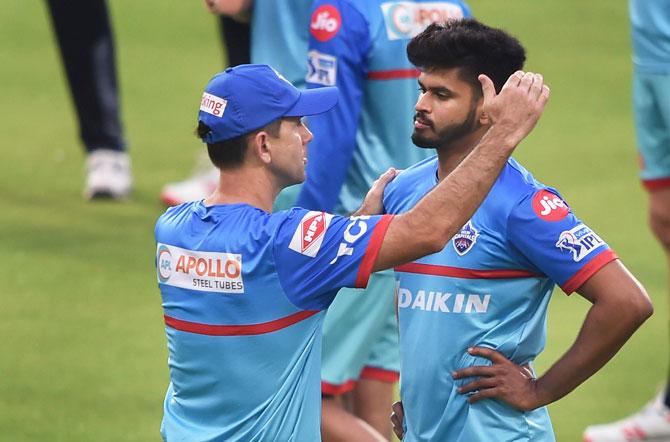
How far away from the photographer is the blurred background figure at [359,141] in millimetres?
5648

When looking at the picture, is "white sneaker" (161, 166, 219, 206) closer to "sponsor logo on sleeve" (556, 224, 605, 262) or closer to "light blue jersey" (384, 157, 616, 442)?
"light blue jersey" (384, 157, 616, 442)

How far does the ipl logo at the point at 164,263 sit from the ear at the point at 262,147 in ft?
1.24

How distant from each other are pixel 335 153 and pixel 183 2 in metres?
10.6

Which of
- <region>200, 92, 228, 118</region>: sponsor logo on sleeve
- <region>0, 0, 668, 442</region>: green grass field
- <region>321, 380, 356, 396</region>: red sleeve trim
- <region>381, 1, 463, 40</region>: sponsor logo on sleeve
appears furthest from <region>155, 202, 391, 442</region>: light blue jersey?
<region>0, 0, 668, 442</region>: green grass field

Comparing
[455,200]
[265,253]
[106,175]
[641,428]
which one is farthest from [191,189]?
[455,200]

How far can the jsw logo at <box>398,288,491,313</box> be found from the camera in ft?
14.0

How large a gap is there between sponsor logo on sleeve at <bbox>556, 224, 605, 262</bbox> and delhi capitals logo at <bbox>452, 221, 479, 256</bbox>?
0.26 metres

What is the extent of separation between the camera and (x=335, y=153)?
5664 millimetres

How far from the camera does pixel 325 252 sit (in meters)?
4.01

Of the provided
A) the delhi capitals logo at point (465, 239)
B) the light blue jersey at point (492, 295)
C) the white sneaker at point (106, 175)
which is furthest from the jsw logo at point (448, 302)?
the white sneaker at point (106, 175)

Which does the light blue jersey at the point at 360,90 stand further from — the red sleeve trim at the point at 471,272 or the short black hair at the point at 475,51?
the red sleeve trim at the point at 471,272

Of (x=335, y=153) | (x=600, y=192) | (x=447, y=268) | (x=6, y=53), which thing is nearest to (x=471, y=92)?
(x=447, y=268)

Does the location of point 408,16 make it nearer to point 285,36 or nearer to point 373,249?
point 285,36

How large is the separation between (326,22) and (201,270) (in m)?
1.81
